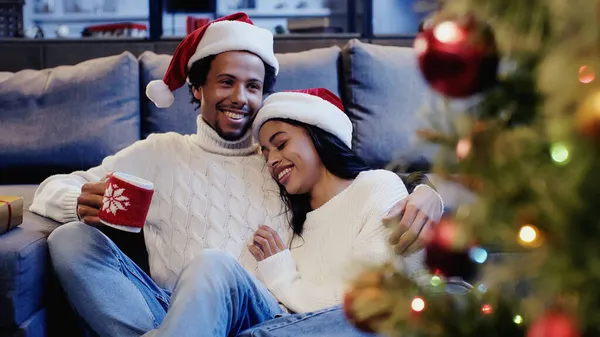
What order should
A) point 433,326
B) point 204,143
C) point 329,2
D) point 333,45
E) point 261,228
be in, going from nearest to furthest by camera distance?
point 433,326
point 261,228
point 204,143
point 333,45
point 329,2

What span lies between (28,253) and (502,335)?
1089mm

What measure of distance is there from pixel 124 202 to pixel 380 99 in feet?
4.07

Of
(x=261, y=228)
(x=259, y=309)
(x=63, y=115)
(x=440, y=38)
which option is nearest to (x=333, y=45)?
(x=63, y=115)

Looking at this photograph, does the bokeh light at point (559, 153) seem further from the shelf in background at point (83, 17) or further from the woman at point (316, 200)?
the shelf in background at point (83, 17)

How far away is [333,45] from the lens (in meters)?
2.71

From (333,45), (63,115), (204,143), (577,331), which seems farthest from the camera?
(333,45)

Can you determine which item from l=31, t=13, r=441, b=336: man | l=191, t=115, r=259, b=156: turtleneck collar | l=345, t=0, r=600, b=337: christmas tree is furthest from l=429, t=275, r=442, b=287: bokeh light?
l=191, t=115, r=259, b=156: turtleneck collar

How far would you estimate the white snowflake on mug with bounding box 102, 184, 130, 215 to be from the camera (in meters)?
1.33

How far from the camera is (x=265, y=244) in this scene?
1597 millimetres

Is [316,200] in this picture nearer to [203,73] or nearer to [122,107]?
[203,73]

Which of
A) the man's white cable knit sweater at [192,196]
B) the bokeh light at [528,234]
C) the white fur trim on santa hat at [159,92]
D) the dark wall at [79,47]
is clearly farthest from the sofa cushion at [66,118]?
the bokeh light at [528,234]

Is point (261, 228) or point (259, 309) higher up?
point (261, 228)

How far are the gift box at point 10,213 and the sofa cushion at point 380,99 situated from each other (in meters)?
1.16

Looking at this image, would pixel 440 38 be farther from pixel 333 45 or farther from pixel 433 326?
pixel 333 45
